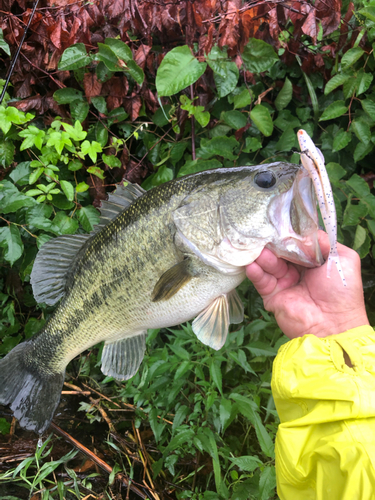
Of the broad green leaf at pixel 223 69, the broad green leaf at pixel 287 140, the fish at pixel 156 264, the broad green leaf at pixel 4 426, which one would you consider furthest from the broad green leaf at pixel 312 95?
the broad green leaf at pixel 4 426

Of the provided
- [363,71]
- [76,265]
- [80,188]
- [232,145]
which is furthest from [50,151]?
[363,71]

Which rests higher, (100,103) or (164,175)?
(100,103)

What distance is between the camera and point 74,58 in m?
1.82

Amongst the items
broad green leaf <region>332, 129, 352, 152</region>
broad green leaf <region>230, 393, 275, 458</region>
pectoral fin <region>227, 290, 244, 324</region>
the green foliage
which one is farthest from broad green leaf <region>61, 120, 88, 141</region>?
broad green leaf <region>230, 393, 275, 458</region>

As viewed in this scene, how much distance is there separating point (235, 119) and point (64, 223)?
1.11 meters

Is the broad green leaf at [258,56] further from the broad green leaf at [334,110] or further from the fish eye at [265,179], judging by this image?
the fish eye at [265,179]

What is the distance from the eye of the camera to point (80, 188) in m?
2.05

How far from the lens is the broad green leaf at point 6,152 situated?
2.04 m

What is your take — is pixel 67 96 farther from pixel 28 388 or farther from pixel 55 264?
pixel 28 388

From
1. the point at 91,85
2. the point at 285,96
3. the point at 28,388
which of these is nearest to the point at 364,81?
the point at 285,96

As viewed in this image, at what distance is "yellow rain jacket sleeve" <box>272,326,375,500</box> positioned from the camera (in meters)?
0.80

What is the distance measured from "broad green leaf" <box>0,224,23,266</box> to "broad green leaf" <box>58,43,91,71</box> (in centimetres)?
89

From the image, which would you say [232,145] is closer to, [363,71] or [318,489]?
[363,71]

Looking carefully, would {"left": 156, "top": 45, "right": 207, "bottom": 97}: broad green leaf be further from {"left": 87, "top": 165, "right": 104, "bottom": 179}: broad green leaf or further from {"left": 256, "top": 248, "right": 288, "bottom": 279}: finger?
{"left": 256, "top": 248, "right": 288, "bottom": 279}: finger
